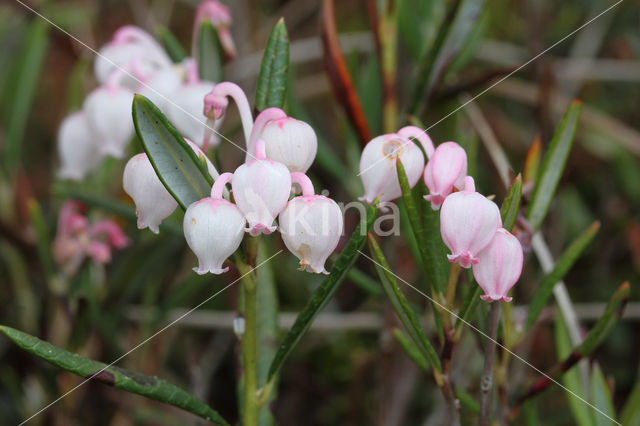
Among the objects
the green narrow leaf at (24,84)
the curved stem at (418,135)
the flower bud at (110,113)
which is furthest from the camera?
the green narrow leaf at (24,84)

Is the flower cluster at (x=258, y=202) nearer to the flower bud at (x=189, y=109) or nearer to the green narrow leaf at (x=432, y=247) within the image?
the green narrow leaf at (x=432, y=247)

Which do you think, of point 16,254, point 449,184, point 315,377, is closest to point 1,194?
point 16,254

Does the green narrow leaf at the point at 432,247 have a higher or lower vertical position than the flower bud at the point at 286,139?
lower

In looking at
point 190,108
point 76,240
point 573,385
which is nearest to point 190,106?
point 190,108

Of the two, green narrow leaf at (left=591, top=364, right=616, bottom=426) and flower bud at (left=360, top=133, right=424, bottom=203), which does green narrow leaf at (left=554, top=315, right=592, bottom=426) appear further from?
flower bud at (left=360, top=133, right=424, bottom=203)

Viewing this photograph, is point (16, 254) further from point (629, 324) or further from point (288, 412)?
point (629, 324)

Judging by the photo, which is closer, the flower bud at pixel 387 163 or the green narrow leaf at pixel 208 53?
the flower bud at pixel 387 163

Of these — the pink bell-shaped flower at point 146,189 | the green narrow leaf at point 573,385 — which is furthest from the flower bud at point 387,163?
the green narrow leaf at point 573,385

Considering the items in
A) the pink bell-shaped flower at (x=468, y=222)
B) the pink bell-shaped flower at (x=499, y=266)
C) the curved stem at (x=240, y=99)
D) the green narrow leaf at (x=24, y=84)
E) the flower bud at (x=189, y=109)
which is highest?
the green narrow leaf at (x=24, y=84)
